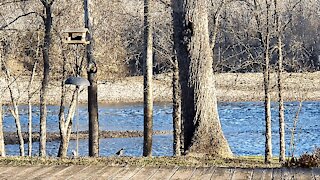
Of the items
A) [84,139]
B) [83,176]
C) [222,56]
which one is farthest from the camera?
[84,139]

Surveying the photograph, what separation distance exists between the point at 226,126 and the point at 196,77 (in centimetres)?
1789

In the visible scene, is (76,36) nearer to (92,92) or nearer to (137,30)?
(92,92)

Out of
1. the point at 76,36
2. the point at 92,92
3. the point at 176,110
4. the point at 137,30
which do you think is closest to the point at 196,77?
the point at 76,36

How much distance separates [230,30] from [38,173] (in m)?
10.5

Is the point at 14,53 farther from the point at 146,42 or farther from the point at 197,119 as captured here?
the point at 197,119

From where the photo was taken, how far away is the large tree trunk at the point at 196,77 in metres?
9.29

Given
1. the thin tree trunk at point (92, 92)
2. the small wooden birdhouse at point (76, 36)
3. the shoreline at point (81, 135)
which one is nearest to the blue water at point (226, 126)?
the shoreline at point (81, 135)

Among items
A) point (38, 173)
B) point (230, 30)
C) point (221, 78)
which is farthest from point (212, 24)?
point (38, 173)

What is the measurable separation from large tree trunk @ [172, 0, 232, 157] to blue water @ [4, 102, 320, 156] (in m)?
7.68

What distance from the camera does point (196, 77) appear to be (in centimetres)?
946

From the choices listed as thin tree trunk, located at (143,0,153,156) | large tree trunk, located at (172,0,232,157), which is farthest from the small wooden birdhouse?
large tree trunk, located at (172,0,232,157)

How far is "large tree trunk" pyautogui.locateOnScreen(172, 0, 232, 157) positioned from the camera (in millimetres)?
9289

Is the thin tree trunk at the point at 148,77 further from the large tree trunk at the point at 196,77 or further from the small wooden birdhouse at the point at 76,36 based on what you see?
the large tree trunk at the point at 196,77

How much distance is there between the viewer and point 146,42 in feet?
50.3
